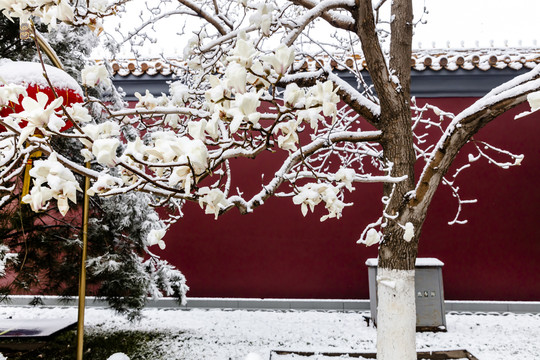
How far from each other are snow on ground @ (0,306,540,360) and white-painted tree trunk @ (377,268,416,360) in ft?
4.78

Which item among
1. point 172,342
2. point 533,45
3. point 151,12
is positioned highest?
point 533,45

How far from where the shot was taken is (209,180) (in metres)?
5.68

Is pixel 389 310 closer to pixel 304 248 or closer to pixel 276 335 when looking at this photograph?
pixel 276 335

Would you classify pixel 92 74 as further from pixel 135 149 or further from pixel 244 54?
pixel 244 54

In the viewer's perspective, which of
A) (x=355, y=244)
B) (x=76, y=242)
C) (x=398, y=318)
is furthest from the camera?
(x=355, y=244)

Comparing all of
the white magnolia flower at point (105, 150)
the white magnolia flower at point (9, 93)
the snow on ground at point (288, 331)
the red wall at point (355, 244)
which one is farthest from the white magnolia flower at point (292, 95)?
the red wall at point (355, 244)

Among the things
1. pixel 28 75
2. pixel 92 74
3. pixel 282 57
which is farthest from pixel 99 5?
pixel 282 57

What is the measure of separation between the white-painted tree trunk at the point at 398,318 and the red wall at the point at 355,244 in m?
3.19

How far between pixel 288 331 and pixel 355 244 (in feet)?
5.29

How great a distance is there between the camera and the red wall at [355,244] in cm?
531

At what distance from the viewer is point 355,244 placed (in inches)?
215

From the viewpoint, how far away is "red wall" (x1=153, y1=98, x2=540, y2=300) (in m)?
5.31

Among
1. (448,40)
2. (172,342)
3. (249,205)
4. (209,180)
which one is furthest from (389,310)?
(448,40)

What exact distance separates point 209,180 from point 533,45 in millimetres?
5553
